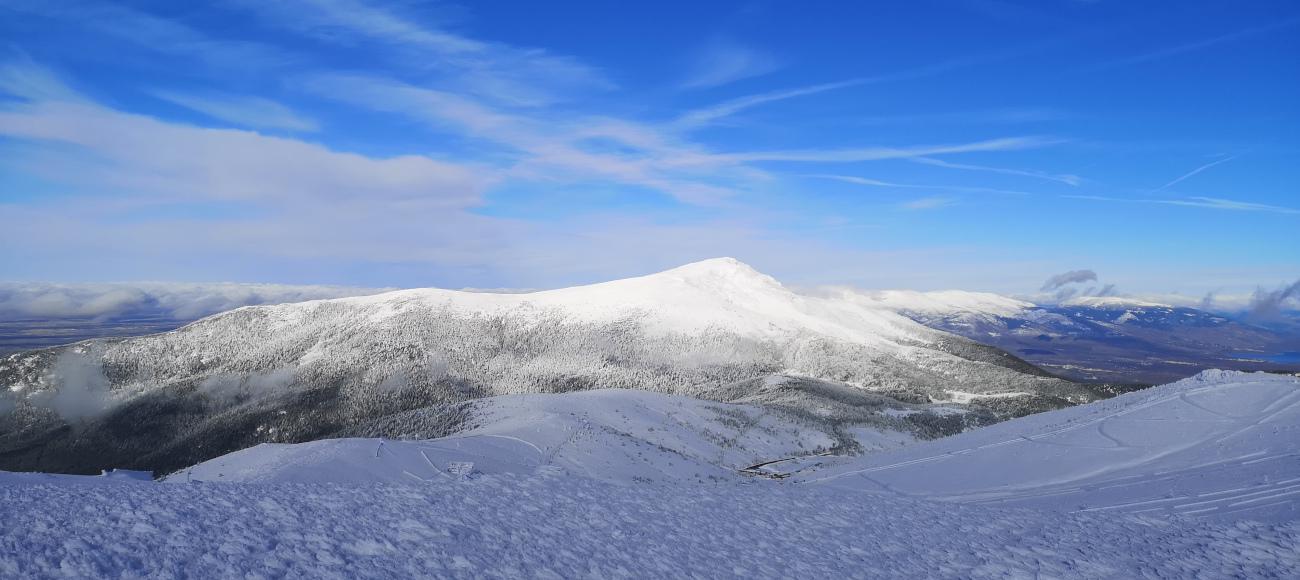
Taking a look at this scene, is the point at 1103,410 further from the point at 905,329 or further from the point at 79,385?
the point at 79,385

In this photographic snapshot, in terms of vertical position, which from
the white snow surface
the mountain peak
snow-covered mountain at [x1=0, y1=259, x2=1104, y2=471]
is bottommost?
snow-covered mountain at [x1=0, y1=259, x2=1104, y2=471]

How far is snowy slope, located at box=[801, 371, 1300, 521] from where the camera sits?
17.5 metres

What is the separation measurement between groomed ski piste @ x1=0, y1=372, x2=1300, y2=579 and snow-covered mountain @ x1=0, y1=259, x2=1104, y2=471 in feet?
211

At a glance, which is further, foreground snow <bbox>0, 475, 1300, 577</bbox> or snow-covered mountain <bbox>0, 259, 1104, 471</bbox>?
snow-covered mountain <bbox>0, 259, 1104, 471</bbox>

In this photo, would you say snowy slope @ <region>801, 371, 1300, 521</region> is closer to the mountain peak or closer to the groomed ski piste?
the groomed ski piste

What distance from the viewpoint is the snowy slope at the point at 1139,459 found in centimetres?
1747

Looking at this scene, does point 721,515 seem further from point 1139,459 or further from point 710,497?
point 1139,459

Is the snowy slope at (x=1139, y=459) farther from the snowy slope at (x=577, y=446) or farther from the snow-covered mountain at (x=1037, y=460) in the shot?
the snowy slope at (x=577, y=446)

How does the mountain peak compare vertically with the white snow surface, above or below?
above

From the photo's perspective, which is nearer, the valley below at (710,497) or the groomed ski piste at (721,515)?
the groomed ski piste at (721,515)

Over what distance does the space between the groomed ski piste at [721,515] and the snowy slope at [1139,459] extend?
119 mm

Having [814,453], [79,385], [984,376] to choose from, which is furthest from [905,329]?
[79,385]

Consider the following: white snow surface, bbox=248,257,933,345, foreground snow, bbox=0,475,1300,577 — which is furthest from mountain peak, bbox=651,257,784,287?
foreground snow, bbox=0,475,1300,577

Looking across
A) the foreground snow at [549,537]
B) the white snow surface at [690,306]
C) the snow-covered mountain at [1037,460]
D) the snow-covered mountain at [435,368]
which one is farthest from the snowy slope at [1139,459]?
the white snow surface at [690,306]
